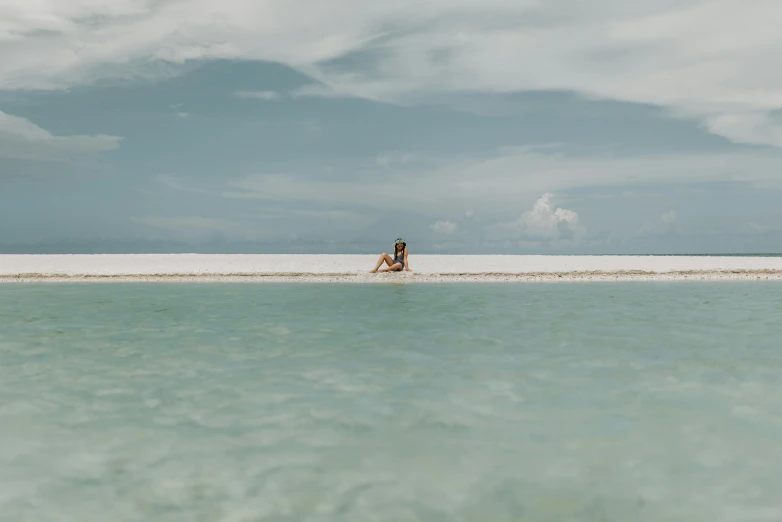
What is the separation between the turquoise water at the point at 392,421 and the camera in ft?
16.8

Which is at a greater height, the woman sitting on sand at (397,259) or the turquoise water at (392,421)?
the woman sitting on sand at (397,259)

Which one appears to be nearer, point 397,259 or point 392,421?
point 392,421

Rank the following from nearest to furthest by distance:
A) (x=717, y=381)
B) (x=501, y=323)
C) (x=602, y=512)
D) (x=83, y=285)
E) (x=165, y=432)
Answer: (x=602, y=512) → (x=165, y=432) → (x=717, y=381) → (x=501, y=323) → (x=83, y=285)

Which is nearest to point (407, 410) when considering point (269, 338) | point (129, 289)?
point (269, 338)

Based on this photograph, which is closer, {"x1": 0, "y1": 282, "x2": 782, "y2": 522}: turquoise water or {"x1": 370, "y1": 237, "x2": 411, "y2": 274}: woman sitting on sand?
{"x1": 0, "y1": 282, "x2": 782, "y2": 522}: turquoise water

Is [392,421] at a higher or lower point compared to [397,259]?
lower

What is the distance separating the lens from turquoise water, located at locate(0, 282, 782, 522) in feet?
16.8

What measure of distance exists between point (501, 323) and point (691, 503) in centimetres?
1001

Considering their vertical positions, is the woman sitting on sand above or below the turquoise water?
above

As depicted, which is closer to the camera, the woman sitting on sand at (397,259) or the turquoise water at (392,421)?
the turquoise water at (392,421)

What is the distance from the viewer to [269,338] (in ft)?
42.7

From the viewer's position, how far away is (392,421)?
7164mm

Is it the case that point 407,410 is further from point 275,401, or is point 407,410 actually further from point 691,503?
point 691,503

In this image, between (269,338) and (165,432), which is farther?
(269,338)
